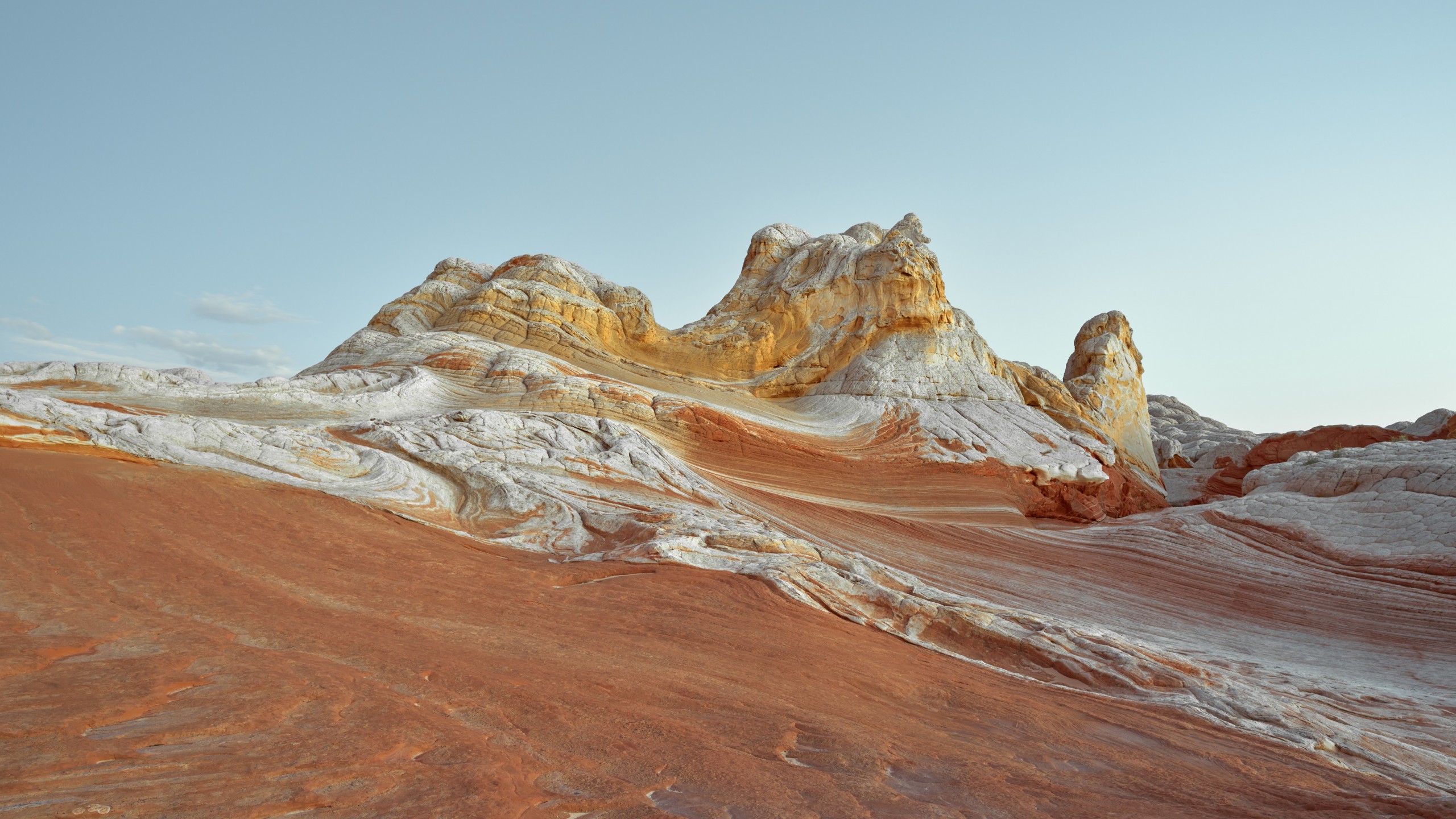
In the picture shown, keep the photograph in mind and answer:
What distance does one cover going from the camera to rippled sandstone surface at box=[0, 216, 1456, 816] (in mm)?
3875

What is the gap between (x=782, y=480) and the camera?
54.4 feet

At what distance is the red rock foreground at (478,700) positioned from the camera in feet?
10.9

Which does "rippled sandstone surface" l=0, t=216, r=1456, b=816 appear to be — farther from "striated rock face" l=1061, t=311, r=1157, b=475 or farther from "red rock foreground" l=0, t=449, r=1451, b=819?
"striated rock face" l=1061, t=311, r=1157, b=475

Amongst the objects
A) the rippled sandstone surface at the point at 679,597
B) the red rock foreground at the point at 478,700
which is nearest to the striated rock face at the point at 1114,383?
the rippled sandstone surface at the point at 679,597

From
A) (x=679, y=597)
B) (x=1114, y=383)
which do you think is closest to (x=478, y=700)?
(x=679, y=597)

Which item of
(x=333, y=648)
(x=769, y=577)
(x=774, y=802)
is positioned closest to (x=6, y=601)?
(x=333, y=648)

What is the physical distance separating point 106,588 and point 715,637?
4.55 metres

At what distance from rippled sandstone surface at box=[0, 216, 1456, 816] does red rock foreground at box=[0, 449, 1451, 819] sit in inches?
1.3

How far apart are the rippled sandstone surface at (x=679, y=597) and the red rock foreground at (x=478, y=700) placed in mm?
32

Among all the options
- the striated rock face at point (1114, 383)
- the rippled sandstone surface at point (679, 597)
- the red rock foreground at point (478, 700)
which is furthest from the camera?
the striated rock face at point (1114, 383)

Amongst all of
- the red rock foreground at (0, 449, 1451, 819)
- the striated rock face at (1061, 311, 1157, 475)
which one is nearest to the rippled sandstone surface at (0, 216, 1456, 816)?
the red rock foreground at (0, 449, 1451, 819)

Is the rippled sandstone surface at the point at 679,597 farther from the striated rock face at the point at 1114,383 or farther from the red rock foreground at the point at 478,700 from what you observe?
the striated rock face at the point at 1114,383

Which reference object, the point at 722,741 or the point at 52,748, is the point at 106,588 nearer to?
the point at 52,748

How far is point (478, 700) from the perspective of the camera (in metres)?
4.55
